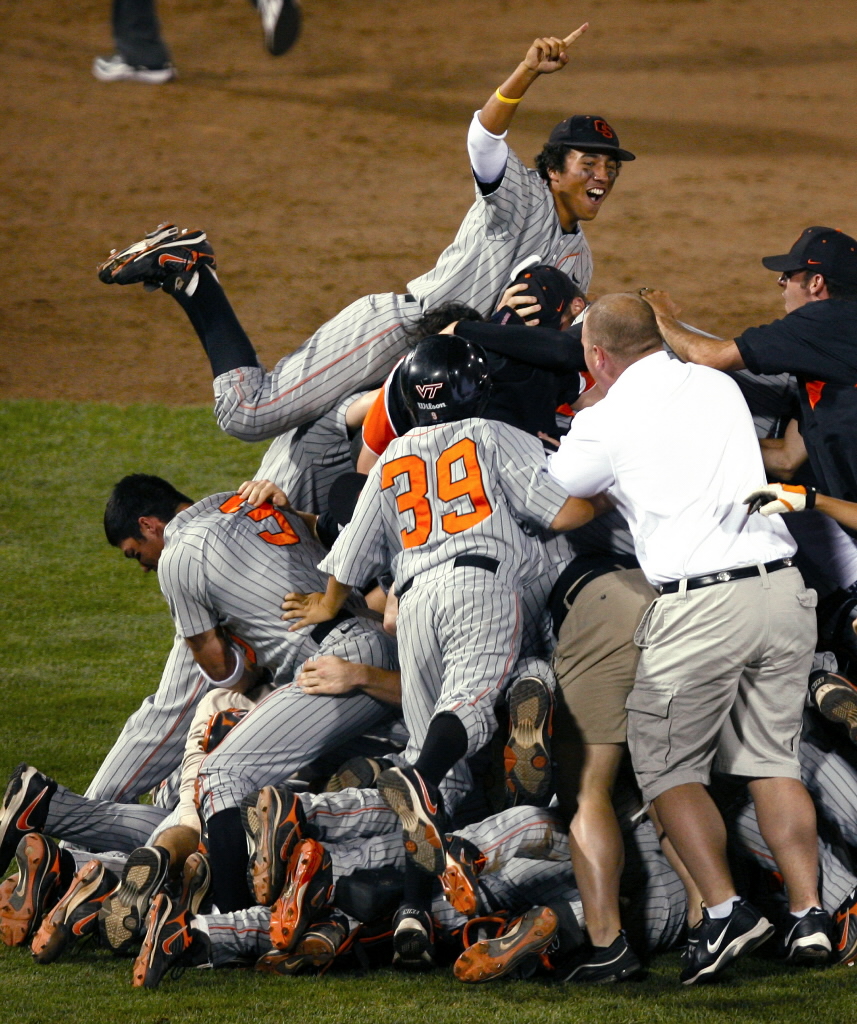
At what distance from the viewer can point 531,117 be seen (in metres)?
12.8

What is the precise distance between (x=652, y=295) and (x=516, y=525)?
100 cm

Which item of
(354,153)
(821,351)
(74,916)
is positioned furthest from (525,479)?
(354,153)

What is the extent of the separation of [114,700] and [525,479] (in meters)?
2.97

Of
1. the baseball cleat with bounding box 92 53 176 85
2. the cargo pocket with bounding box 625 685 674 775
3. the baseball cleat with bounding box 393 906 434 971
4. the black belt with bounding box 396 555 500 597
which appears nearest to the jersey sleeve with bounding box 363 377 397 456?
the black belt with bounding box 396 555 500 597

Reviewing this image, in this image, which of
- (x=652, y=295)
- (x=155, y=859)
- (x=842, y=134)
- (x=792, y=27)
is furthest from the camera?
(x=792, y=27)

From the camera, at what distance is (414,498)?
12.6 ft

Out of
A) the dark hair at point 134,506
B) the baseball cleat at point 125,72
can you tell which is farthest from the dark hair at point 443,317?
the baseball cleat at point 125,72

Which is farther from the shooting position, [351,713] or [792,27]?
[792,27]

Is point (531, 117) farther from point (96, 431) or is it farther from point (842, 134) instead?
point (96, 431)

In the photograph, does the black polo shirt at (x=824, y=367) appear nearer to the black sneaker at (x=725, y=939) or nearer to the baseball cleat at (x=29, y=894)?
the black sneaker at (x=725, y=939)

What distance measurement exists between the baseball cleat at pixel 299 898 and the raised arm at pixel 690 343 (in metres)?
1.70

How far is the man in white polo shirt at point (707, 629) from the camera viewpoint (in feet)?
11.3

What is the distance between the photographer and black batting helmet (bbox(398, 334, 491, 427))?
12.7 ft

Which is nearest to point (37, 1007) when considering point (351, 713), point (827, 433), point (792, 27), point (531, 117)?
point (351, 713)
